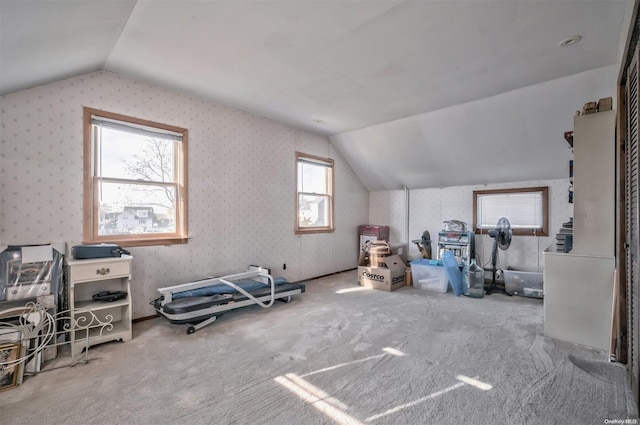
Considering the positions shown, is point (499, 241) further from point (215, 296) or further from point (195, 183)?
point (195, 183)

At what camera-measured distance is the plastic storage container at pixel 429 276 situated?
4.68 meters

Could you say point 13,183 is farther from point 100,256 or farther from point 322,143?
point 322,143

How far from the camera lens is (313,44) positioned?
2629 millimetres

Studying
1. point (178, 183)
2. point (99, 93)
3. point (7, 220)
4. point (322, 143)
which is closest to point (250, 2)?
point (99, 93)

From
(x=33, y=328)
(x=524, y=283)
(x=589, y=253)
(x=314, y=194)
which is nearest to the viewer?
(x=33, y=328)

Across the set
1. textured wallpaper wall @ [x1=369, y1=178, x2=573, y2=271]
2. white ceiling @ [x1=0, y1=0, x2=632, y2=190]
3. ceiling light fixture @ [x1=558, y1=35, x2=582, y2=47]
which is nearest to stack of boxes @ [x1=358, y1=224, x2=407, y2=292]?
textured wallpaper wall @ [x1=369, y1=178, x2=573, y2=271]

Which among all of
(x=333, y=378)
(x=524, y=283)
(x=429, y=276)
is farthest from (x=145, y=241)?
(x=524, y=283)

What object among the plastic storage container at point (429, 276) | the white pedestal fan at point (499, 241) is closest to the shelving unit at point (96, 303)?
the plastic storage container at point (429, 276)

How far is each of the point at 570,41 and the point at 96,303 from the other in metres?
4.93

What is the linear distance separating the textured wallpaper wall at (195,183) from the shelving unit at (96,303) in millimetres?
314

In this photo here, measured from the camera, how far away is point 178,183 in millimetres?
3766

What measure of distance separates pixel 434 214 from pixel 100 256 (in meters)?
5.39

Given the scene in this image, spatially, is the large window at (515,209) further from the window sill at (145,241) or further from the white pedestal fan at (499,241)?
the window sill at (145,241)

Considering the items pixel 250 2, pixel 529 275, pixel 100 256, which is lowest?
pixel 529 275
